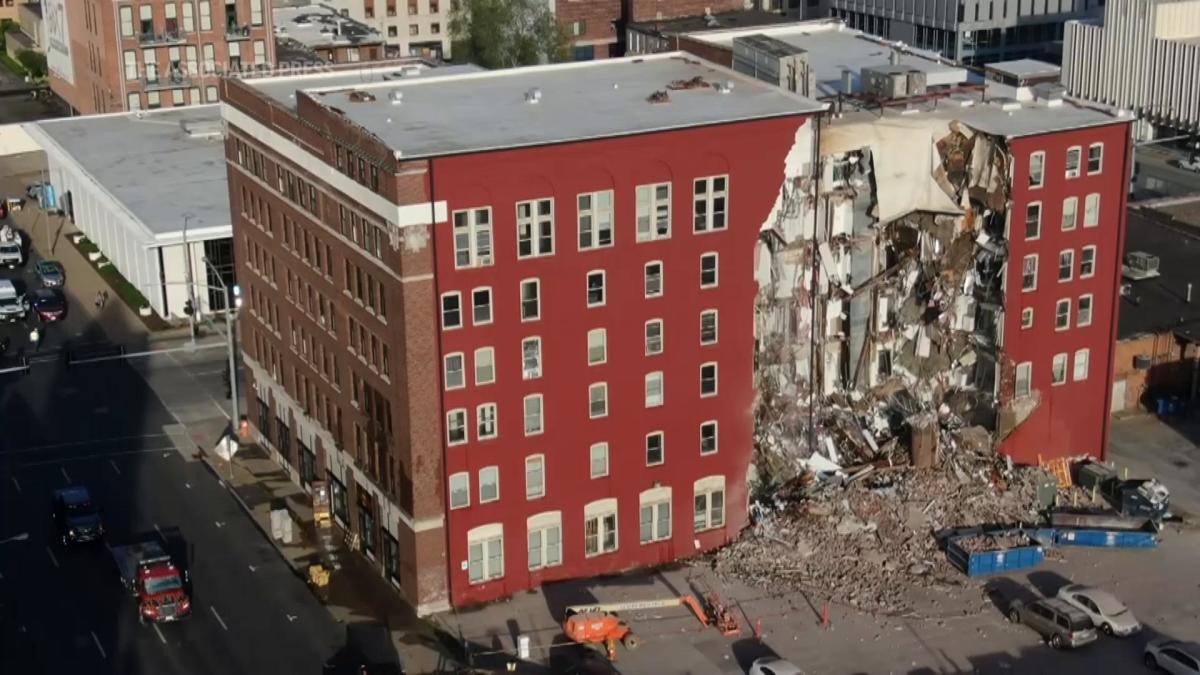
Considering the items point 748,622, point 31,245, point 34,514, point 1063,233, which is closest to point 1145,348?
point 1063,233

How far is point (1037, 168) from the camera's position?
83500mm

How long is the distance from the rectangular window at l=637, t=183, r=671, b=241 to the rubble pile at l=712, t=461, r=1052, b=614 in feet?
44.4

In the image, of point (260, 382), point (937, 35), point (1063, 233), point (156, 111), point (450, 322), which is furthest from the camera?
point (937, 35)

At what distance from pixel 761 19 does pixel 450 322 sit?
336 feet

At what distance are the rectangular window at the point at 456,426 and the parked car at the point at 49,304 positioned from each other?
4577 cm

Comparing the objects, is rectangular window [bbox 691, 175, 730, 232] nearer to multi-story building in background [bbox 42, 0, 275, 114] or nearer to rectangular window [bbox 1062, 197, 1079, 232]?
rectangular window [bbox 1062, 197, 1079, 232]

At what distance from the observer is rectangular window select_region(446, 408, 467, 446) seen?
7469cm

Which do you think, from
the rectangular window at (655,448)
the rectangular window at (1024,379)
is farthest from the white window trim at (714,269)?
the rectangular window at (1024,379)

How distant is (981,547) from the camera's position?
79.6 metres

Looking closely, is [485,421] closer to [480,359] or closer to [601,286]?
[480,359]

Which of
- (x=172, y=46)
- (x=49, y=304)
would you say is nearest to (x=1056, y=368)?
(x=49, y=304)

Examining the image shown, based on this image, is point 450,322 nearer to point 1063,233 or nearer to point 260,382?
point 260,382

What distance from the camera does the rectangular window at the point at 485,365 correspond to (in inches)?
2936

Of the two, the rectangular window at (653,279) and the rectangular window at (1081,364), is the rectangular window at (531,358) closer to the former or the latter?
the rectangular window at (653,279)
